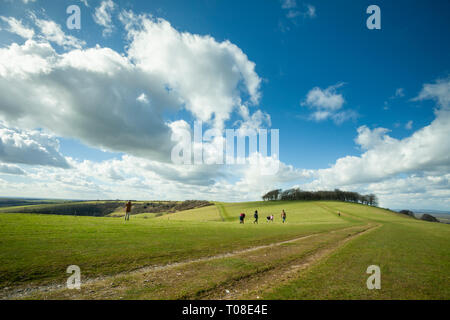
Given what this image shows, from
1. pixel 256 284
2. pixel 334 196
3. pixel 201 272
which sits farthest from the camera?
pixel 334 196

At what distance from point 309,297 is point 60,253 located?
12.0 metres

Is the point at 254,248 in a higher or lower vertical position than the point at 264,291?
lower

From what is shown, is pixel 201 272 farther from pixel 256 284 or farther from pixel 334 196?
pixel 334 196

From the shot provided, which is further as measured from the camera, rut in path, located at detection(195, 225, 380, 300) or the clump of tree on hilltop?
the clump of tree on hilltop

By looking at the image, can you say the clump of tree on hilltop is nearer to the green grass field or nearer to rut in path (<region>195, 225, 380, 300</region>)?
the green grass field

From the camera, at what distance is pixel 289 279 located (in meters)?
8.43

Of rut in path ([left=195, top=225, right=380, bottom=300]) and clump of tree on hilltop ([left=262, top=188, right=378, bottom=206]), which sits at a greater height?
rut in path ([left=195, top=225, right=380, bottom=300])

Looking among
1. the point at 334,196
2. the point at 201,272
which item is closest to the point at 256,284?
the point at 201,272

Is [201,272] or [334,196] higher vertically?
[201,272]

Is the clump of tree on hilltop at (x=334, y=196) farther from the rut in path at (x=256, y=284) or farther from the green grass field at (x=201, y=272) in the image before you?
the rut in path at (x=256, y=284)

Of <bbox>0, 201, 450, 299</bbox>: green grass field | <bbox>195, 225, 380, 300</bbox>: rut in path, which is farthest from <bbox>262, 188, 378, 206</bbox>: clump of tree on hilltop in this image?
<bbox>195, 225, 380, 300</bbox>: rut in path
